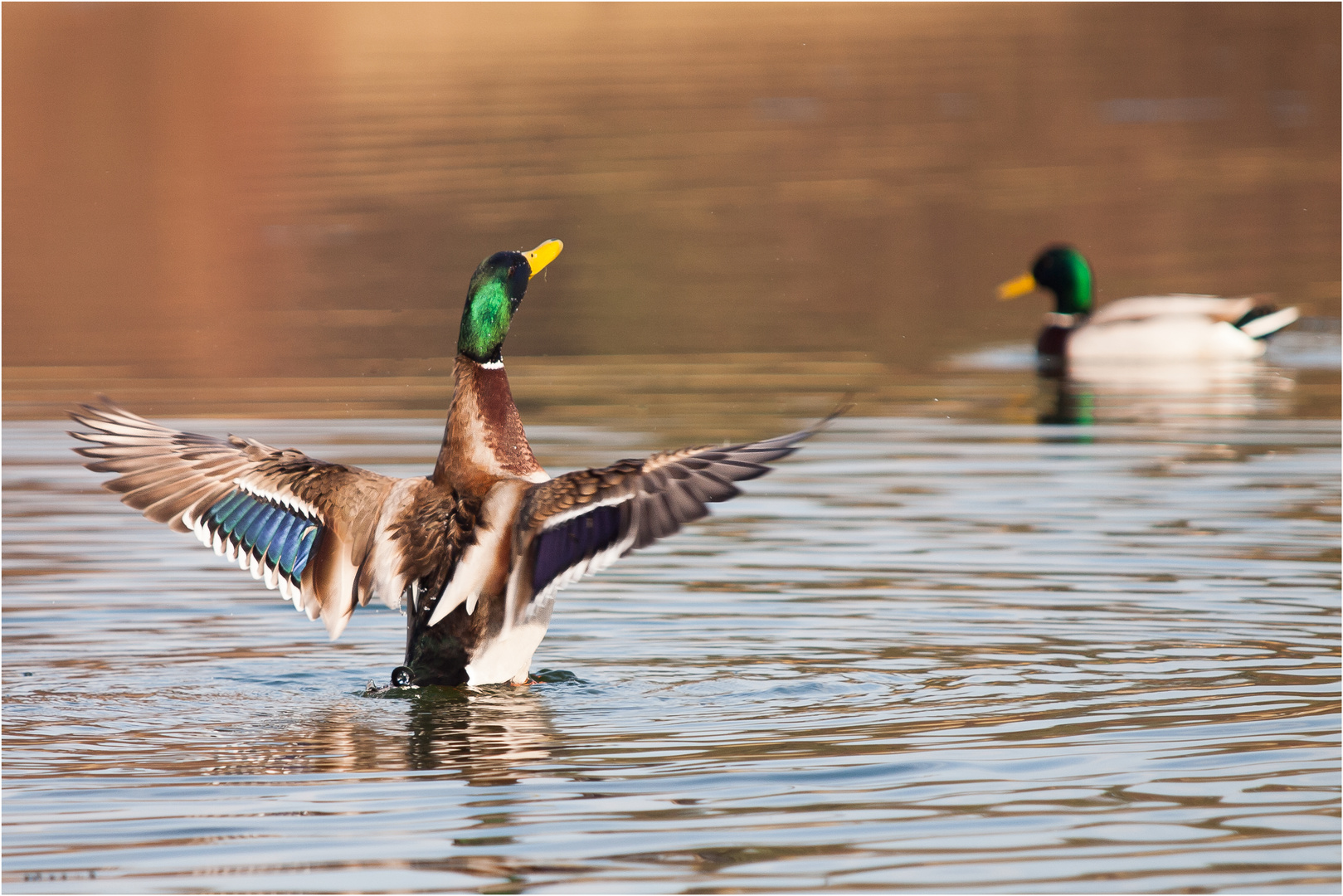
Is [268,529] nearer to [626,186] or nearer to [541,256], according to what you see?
[541,256]

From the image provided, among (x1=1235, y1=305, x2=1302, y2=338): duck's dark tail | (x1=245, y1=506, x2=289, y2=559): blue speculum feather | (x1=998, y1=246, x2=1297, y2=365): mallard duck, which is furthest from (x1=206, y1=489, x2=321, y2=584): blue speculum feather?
(x1=1235, y1=305, x2=1302, y2=338): duck's dark tail

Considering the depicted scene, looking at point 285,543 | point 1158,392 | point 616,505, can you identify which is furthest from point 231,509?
point 1158,392

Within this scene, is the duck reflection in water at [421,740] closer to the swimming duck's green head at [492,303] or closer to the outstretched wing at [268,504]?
the outstretched wing at [268,504]

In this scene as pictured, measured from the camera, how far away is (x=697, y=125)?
33.3m

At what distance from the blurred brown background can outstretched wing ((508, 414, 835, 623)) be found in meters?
8.43

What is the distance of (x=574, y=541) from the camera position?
6637 millimetres

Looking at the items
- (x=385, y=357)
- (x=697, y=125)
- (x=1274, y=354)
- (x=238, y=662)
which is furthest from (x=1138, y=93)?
(x=238, y=662)

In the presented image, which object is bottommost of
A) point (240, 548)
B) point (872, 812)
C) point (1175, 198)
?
point (872, 812)

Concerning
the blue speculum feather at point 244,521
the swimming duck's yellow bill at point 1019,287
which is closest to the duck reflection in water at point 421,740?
the blue speculum feather at point 244,521

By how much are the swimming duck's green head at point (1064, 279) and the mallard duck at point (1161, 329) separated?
1cm

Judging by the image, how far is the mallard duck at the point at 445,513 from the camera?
6.64 m

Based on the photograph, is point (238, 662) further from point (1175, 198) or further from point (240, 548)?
point (1175, 198)

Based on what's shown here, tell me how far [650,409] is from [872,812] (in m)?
8.14

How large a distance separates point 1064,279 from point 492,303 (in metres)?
11.6
